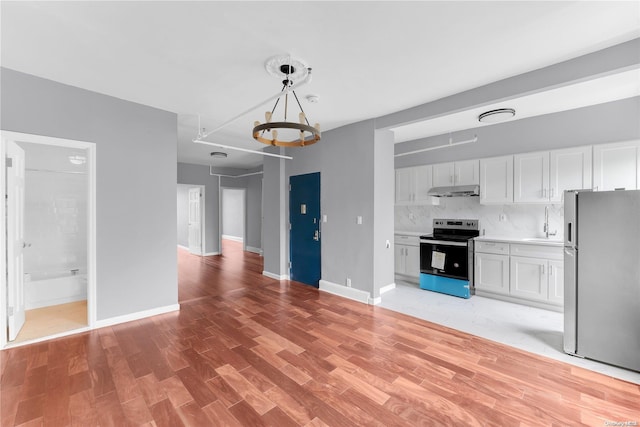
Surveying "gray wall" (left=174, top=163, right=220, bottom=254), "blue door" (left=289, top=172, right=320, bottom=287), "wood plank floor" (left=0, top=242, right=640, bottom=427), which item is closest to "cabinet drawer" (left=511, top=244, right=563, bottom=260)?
"wood plank floor" (left=0, top=242, right=640, bottom=427)

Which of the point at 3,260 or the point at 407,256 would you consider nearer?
the point at 3,260

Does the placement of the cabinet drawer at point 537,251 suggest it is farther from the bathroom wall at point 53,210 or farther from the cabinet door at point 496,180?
the bathroom wall at point 53,210

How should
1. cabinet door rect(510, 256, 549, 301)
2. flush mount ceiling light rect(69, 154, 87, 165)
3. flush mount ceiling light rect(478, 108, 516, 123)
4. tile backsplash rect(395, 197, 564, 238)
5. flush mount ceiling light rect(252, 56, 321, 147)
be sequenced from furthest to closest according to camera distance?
flush mount ceiling light rect(69, 154, 87, 165), tile backsplash rect(395, 197, 564, 238), cabinet door rect(510, 256, 549, 301), flush mount ceiling light rect(478, 108, 516, 123), flush mount ceiling light rect(252, 56, 321, 147)

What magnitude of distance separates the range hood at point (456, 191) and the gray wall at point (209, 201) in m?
6.11

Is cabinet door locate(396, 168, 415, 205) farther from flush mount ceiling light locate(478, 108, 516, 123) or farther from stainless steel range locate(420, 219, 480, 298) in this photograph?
flush mount ceiling light locate(478, 108, 516, 123)

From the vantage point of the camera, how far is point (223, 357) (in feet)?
8.25

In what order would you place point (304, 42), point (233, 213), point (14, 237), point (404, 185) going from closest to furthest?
point (304, 42) → point (14, 237) → point (404, 185) → point (233, 213)

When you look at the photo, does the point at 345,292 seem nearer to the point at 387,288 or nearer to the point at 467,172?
the point at 387,288

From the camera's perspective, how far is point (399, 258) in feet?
16.9

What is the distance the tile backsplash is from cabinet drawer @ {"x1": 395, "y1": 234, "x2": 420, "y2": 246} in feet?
1.76

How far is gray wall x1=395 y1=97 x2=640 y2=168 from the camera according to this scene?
11.2 ft

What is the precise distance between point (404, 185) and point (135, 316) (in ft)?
15.8

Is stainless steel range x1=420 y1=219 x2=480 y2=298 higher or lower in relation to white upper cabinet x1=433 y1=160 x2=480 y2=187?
lower

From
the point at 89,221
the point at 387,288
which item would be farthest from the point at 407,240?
the point at 89,221
